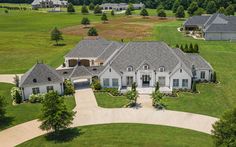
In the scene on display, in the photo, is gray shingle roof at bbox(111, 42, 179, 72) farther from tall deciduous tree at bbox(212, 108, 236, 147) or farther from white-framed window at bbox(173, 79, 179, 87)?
tall deciduous tree at bbox(212, 108, 236, 147)

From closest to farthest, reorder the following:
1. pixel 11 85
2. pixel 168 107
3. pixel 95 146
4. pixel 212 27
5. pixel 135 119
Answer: pixel 95 146
pixel 135 119
pixel 168 107
pixel 11 85
pixel 212 27

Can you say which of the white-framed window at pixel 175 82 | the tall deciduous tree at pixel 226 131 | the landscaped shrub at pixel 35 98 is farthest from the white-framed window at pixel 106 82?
the tall deciduous tree at pixel 226 131

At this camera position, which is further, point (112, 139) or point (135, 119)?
point (135, 119)

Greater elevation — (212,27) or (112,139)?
(212,27)

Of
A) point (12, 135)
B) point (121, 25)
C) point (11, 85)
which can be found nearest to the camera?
point (12, 135)

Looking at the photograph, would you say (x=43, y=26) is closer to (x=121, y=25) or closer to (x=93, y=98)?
(x=121, y=25)

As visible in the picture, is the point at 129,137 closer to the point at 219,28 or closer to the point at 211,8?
the point at 219,28

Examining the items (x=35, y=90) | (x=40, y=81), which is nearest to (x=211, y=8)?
(x=40, y=81)

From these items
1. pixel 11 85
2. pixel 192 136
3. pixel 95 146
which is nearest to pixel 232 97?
pixel 192 136

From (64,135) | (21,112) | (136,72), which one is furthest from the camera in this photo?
(136,72)
